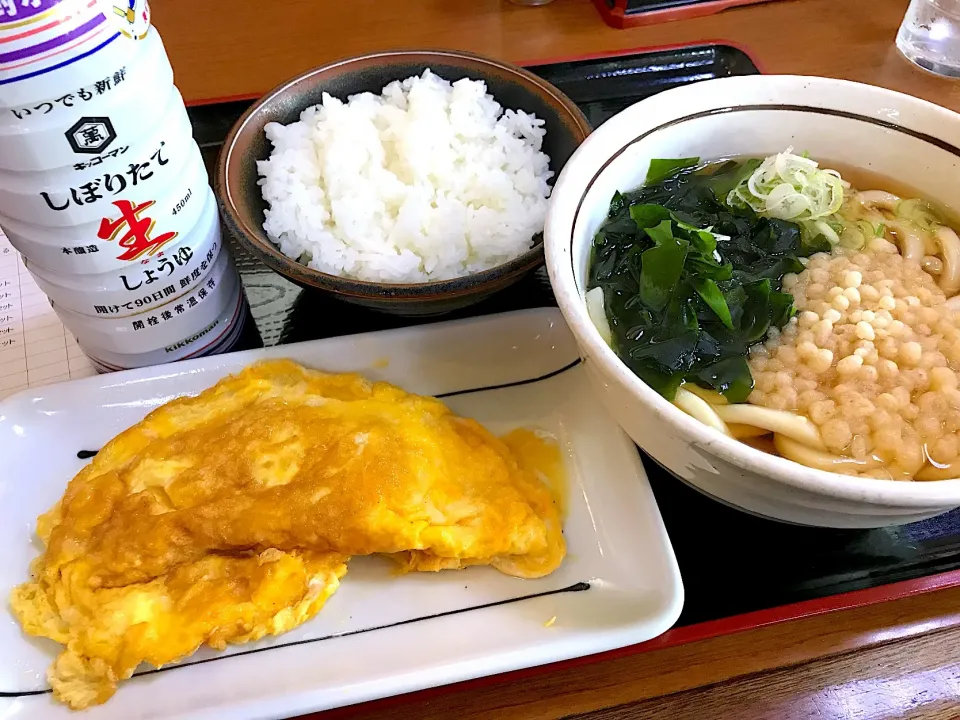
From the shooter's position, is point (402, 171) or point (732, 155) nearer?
point (732, 155)

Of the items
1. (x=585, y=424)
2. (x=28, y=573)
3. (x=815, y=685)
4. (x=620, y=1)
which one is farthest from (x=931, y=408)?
(x=620, y=1)

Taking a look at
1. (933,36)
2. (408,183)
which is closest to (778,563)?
(408,183)

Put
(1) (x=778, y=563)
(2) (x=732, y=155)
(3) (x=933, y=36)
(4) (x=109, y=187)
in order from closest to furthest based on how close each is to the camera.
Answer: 1. (4) (x=109, y=187)
2. (1) (x=778, y=563)
3. (2) (x=732, y=155)
4. (3) (x=933, y=36)

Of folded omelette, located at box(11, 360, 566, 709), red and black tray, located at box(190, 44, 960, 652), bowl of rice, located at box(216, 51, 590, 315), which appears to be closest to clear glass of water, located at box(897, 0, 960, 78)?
bowl of rice, located at box(216, 51, 590, 315)

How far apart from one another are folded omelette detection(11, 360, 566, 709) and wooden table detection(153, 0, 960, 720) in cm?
23

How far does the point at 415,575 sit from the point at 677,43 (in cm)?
184

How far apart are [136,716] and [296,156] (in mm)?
1208

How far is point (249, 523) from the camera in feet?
4.23

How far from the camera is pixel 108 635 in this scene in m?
1.21

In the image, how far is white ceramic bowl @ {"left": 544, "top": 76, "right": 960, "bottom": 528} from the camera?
39.6 inches

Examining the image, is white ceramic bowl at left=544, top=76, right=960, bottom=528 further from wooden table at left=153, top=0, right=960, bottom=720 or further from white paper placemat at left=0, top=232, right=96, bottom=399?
white paper placemat at left=0, top=232, right=96, bottom=399

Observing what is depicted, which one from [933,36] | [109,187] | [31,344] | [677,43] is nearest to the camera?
[109,187]

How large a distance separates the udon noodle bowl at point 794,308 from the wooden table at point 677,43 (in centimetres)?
35

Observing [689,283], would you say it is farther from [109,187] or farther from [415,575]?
[109,187]
